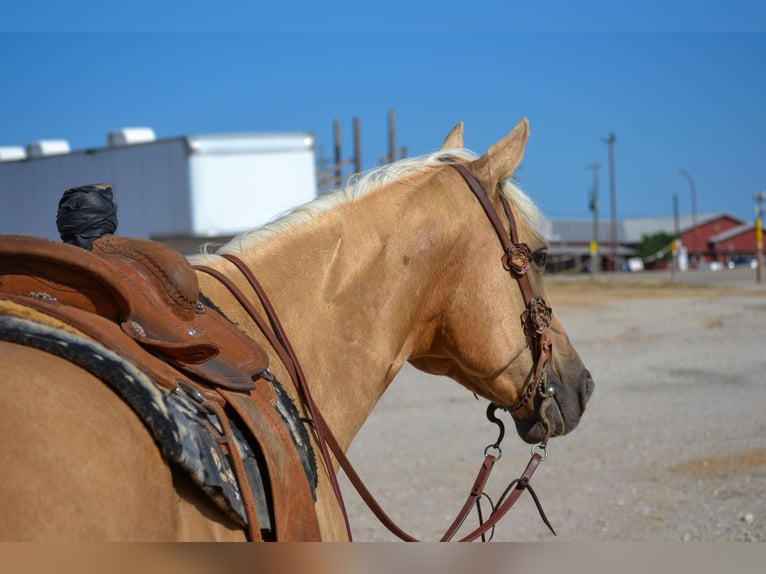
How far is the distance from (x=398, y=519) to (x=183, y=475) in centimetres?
510

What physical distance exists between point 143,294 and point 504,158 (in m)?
1.39

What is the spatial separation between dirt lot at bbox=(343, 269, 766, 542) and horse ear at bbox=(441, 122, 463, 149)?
361 centimetres

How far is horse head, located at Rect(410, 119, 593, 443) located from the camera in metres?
2.73

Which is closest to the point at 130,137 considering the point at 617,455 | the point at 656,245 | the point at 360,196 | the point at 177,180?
the point at 177,180

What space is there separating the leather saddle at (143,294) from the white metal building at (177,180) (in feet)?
30.6

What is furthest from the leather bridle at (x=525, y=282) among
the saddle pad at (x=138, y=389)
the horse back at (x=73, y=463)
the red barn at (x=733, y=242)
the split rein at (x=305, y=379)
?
the red barn at (x=733, y=242)

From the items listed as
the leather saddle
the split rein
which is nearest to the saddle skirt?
the leather saddle

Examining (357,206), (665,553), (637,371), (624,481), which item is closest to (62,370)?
(665,553)

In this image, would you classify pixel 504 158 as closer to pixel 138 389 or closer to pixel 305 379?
pixel 305 379

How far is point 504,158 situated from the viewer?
2.81 metres

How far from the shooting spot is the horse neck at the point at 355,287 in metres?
2.50

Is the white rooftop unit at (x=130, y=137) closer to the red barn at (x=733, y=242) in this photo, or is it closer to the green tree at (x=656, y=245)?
the green tree at (x=656, y=245)

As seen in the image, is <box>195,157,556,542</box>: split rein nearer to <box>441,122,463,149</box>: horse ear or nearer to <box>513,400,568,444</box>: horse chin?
<box>513,400,568,444</box>: horse chin

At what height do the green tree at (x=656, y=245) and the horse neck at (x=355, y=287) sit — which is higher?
the horse neck at (x=355, y=287)
